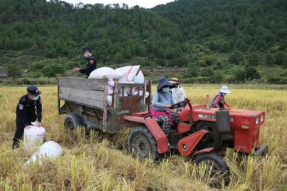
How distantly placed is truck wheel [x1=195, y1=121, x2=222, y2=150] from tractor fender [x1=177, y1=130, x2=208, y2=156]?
0.54 feet

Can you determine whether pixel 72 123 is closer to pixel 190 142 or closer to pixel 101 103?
pixel 101 103

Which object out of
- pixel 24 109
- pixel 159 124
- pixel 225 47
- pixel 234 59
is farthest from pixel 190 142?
pixel 225 47

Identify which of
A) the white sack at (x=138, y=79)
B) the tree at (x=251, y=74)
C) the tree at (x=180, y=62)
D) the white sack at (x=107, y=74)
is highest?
the tree at (x=180, y=62)

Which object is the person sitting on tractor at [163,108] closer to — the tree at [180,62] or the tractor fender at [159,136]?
the tractor fender at [159,136]

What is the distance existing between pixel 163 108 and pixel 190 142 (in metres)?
0.86

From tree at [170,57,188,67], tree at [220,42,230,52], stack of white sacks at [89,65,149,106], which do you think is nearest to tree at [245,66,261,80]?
stack of white sacks at [89,65,149,106]

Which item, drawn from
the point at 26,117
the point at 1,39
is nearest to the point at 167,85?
the point at 26,117

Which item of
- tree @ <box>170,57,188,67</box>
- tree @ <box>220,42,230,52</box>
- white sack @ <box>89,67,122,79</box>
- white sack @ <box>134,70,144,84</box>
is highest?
tree @ <box>220,42,230,52</box>

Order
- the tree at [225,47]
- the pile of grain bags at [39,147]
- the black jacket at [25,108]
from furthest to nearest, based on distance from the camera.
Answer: the tree at [225,47] → the black jacket at [25,108] → the pile of grain bags at [39,147]

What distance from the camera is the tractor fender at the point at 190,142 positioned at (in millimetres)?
3060

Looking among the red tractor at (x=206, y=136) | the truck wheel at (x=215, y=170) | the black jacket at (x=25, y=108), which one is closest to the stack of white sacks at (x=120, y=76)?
the red tractor at (x=206, y=136)

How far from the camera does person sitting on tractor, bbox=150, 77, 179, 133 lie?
142 inches

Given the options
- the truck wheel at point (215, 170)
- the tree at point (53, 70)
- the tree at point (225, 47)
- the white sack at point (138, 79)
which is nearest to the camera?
the truck wheel at point (215, 170)

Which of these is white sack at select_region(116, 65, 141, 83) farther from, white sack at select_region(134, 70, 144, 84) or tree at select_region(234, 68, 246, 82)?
tree at select_region(234, 68, 246, 82)
